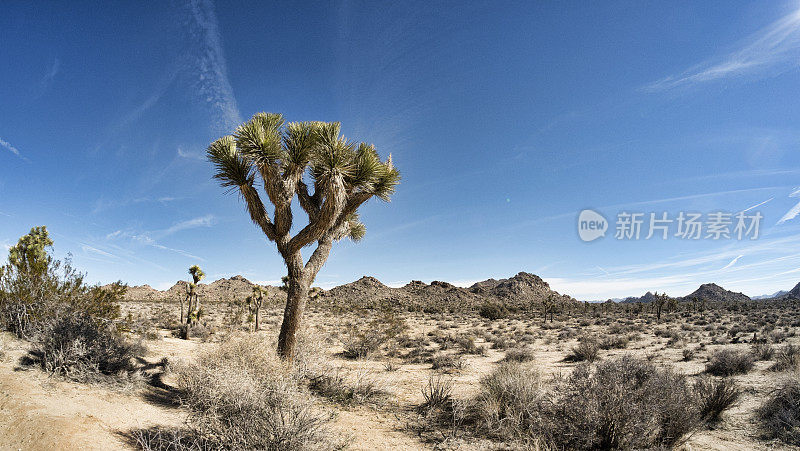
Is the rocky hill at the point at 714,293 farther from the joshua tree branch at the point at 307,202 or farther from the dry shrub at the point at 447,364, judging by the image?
the joshua tree branch at the point at 307,202

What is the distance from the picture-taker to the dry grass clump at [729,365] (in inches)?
365

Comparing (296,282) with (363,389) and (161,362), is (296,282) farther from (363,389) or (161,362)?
(161,362)

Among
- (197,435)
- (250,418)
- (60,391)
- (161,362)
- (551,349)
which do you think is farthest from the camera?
(551,349)

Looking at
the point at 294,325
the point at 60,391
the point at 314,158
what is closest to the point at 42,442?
the point at 60,391

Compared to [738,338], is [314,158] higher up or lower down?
higher up

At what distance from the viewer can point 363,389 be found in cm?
745

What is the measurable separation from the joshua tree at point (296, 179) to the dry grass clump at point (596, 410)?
16.1ft

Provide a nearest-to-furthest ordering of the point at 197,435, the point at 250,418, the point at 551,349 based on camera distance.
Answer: the point at 250,418 → the point at 197,435 → the point at 551,349

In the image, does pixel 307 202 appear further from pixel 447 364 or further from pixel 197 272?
pixel 197 272

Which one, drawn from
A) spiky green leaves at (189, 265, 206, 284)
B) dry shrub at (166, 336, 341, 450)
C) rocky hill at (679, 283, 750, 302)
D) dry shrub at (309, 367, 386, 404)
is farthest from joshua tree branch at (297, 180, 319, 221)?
rocky hill at (679, 283, 750, 302)

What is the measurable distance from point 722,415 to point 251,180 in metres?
11.4

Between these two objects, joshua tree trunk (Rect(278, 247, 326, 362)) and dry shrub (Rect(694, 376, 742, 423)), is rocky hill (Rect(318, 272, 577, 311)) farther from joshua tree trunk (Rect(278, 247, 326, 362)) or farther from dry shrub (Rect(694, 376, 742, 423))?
dry shrub (Rect(694, 376, 742, 423))

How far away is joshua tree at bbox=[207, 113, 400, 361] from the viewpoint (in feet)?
25.6

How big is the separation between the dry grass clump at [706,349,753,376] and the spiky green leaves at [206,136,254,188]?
14.2 meters
